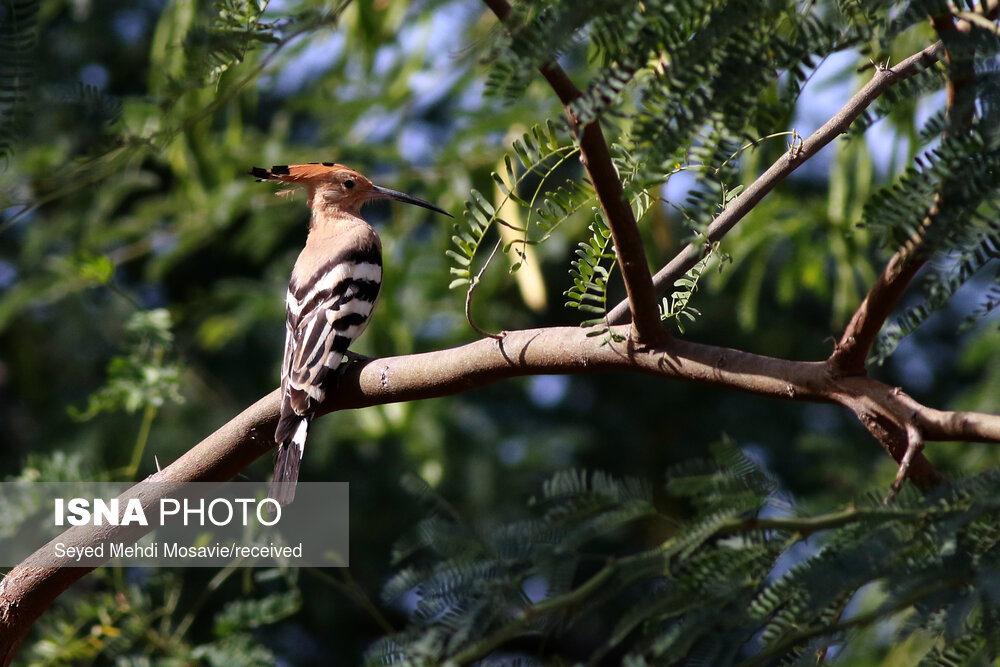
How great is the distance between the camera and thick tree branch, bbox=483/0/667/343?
4.67 feet

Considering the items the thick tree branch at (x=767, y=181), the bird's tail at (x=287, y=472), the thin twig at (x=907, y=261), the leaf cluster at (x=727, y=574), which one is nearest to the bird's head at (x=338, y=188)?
the bird's tail at (x=287, y=472)

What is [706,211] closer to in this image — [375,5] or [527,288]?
[527,288]

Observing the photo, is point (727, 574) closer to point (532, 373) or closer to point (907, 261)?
point (532, 373)

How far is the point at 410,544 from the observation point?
241cm

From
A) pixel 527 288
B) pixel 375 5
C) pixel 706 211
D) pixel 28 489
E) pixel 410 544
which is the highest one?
pixel 375 5

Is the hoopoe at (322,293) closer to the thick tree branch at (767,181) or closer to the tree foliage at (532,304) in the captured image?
the tree foliage at (532,304)

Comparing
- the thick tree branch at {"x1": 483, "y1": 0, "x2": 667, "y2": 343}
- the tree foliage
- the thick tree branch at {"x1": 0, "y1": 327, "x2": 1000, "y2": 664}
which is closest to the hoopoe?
the thick tree branch at {"x1": 0, "y1": 327, "x2": 1000, "y2": 664}

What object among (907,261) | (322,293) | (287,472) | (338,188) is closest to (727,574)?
(907,261)

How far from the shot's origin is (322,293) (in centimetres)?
343

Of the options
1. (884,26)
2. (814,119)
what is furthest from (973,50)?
(814,119)

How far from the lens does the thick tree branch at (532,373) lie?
1660 mm

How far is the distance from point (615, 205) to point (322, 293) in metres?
1.97

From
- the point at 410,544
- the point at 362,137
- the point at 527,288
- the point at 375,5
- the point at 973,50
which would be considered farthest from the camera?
the point at 362,137

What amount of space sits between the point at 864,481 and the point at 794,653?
132 inches
